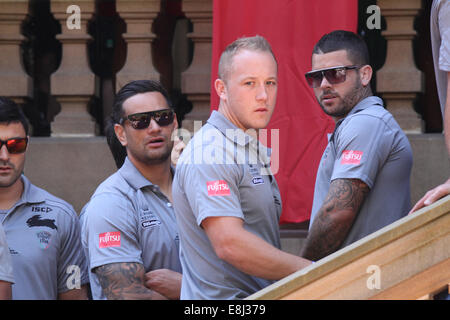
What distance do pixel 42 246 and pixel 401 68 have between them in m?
2.78

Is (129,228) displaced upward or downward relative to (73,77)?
downward

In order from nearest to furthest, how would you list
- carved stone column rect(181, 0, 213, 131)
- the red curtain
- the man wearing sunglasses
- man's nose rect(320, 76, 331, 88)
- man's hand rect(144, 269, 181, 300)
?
the man wearing sunglasses → man's hand rect(144, 269, 181, 300) → man's nose rect(320, 76, 331, 88) → the red curtain → carved stone column rect(181, 0, 213, 131)

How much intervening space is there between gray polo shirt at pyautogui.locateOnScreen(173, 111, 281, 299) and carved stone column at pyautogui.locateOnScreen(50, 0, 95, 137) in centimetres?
263

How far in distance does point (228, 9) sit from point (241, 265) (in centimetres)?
258

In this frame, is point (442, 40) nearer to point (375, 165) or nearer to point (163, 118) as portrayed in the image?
point (375, 165)

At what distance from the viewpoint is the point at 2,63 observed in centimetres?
548

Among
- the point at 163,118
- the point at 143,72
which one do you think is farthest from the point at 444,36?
the point at 143,72

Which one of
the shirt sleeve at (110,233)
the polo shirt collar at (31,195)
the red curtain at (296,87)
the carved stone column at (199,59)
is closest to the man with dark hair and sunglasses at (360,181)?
the shirt sleeve at (110,233)

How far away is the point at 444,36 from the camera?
10.5ft

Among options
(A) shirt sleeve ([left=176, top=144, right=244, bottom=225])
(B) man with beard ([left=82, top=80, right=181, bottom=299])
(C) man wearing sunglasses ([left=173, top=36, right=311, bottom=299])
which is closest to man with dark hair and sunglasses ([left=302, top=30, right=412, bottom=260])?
(C) man wearing sunglasses ([left=173, top=36, right=311, bottom=299])

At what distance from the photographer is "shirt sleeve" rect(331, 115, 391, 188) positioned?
3254 millimetres

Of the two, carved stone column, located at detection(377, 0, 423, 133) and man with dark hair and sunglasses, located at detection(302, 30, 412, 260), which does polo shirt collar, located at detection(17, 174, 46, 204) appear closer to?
man with dark hair and sunglasses, located at detection(302, 30, 412, 260)

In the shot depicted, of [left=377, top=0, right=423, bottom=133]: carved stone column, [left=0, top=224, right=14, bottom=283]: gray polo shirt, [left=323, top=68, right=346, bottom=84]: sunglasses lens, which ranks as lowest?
[left=0, top=224, right=14, bottom=283]: gray polo shirt
